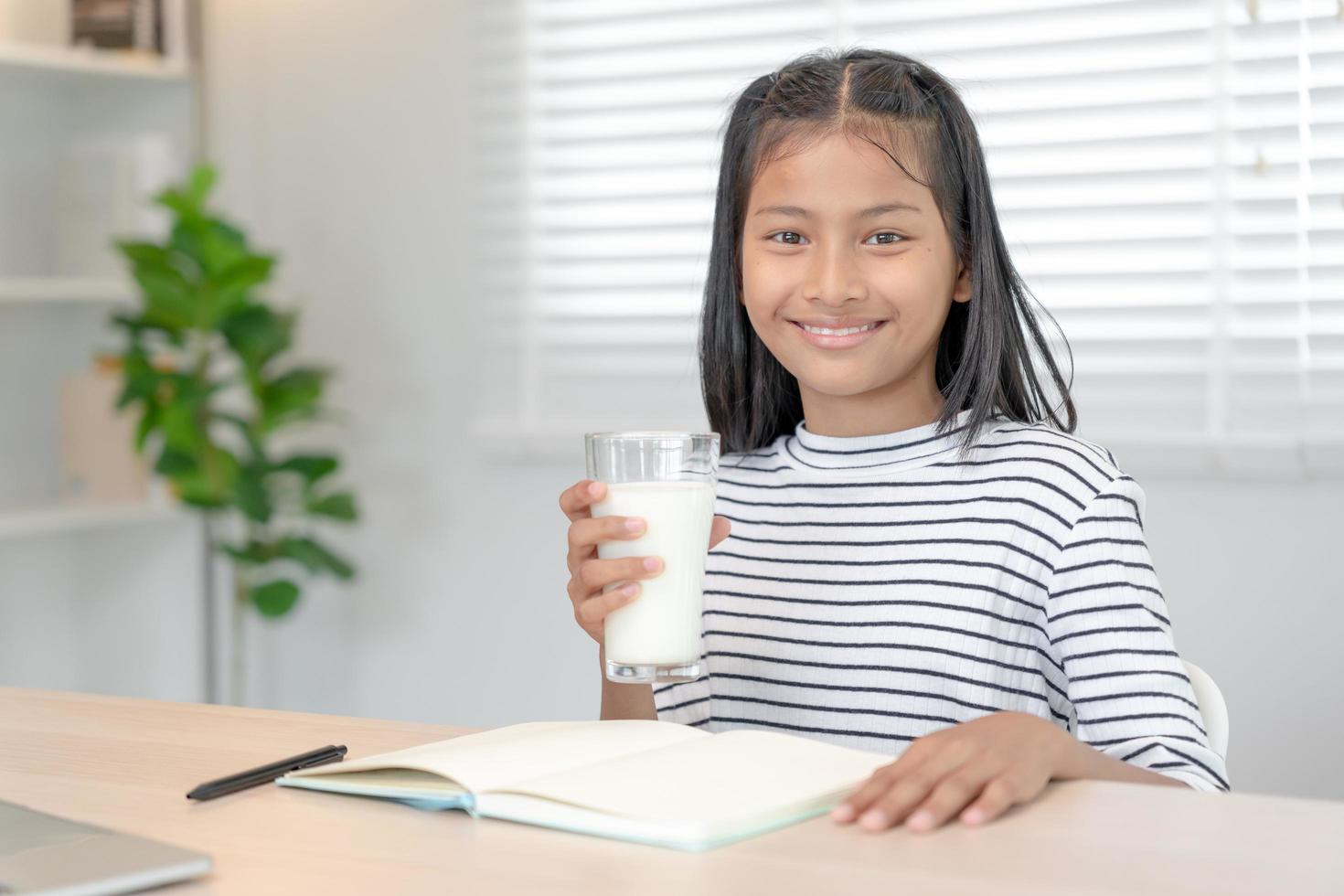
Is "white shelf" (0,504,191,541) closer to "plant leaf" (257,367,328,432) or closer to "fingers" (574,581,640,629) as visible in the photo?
"plant leaf" (257,367,328,432)

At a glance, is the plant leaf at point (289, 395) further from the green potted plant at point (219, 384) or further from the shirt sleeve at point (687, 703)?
the shirt sleeve at point (687, 703)

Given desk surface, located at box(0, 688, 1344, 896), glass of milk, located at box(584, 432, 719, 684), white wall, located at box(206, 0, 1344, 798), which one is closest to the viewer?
desk surface, located at box(0, 688, 1344, 896)

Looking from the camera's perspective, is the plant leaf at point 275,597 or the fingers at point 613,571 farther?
the plant leaf at point 275,597

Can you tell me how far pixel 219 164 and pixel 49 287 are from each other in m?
0.49

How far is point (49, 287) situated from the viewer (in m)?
2.74

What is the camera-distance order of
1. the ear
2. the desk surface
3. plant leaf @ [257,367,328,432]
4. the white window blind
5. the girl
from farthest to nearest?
plant leaf @ [257,367,328,432]
the white window blind
the ear
the girl
the desk surface

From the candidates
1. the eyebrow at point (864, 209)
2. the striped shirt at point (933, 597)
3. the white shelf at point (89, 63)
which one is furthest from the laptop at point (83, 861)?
the white shelf at point (89, 63)

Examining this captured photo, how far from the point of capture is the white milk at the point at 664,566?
1019 mm

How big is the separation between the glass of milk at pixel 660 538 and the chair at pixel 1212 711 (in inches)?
16.9

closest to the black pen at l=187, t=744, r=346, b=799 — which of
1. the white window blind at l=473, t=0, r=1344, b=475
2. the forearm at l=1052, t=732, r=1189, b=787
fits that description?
the forearm at l=1052, t=732, r=1189, b=787

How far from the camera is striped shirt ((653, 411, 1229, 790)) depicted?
121 cm

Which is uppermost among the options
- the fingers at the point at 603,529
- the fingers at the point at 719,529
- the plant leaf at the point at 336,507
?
the fingers at the point at 603,529

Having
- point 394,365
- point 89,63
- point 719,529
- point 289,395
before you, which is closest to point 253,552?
point 289,395

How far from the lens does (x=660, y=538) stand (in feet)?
3.38
